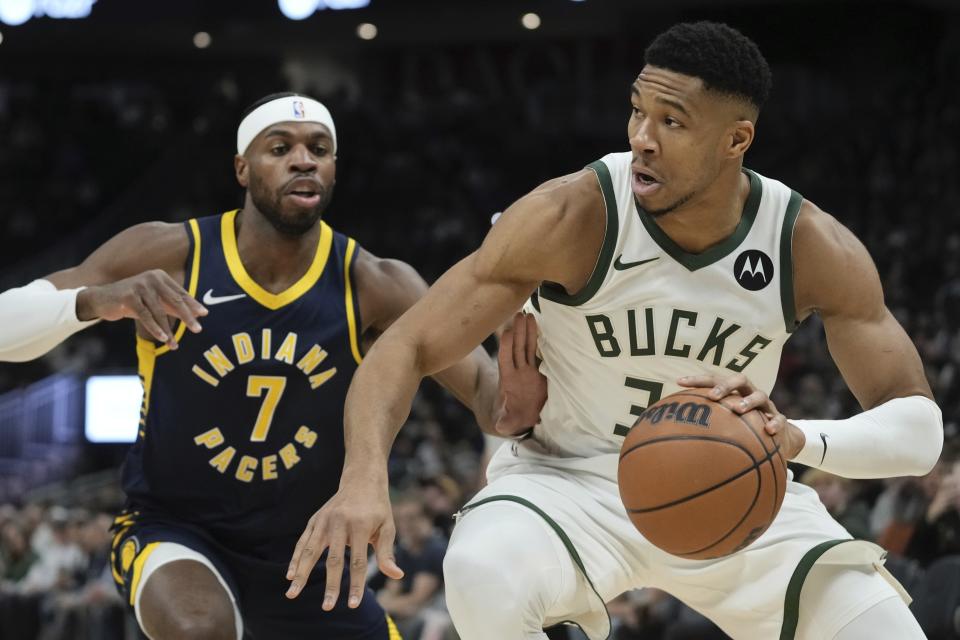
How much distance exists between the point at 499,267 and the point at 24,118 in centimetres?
2150

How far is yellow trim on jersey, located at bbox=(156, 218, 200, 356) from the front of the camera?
494 centimetres

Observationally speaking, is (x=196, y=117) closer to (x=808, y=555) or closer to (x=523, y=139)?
(x=523, y=139)

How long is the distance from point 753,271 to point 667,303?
0.93 ft

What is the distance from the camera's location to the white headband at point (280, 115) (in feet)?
17.3

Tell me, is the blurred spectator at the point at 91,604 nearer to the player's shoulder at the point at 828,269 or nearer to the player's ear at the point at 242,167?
the player's ear at the point at 242,167

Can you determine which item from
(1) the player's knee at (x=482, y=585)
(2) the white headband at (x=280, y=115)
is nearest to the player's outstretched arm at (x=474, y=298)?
(1) the player's knee at (x=482, y=585)

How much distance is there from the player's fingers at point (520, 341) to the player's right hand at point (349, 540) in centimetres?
100

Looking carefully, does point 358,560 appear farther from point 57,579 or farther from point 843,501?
point 57,579

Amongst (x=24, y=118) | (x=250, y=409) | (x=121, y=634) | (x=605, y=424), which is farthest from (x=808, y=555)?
(x=24, y=118)

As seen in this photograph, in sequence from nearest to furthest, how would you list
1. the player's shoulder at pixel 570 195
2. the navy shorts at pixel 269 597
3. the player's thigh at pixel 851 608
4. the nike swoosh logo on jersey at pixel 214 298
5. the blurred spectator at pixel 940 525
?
the player's thigh at pixel 851 608
the player's shoulder at pixel 570 195
the navy shorts at pixel 269 597
the nike swoosh logo on jersey at pixel 214 298
the blurred spectator at pixel 940 525

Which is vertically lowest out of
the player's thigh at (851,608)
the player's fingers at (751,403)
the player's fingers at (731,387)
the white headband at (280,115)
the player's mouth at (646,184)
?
the player's thigh at (851,608)

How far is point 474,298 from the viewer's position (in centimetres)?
392

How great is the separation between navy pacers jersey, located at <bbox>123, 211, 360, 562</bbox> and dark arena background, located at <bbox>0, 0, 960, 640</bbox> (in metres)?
4.89

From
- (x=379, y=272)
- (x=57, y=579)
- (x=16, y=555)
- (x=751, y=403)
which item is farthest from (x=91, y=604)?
(x=751, y=403)
